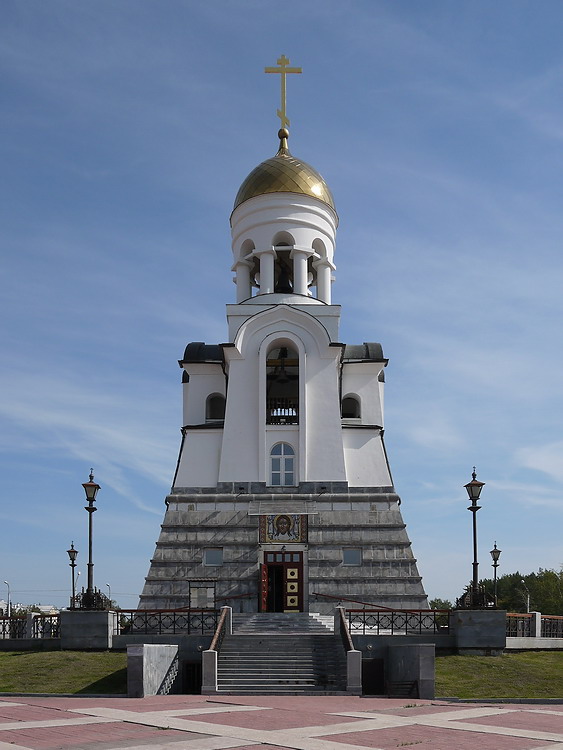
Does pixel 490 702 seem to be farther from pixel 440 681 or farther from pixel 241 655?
pixel 241 655

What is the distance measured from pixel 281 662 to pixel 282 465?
11057mm

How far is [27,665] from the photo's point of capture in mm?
21812

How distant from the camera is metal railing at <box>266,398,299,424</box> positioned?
109 feet

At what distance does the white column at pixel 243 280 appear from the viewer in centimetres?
3562

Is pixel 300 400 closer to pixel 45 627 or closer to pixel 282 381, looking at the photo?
pixel 282 381

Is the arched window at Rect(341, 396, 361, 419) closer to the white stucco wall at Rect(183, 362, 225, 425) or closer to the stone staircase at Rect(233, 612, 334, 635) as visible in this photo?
the white stucco wall at Rect(183, 362, 225, 425)

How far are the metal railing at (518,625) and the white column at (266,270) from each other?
50.5ft

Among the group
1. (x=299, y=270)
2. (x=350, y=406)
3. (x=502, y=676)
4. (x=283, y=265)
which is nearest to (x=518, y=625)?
(x=502, y=676)

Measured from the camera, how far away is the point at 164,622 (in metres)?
27.1

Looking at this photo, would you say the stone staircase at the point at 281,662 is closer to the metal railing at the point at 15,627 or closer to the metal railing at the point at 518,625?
the metal railing at the point at 518,625

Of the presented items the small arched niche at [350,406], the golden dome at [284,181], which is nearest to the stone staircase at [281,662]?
the small arched niche at [350,406]

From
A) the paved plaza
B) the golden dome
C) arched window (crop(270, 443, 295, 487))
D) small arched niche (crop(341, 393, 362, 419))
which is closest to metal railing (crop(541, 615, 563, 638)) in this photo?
arched window (crop(270, 443, 295, 487))

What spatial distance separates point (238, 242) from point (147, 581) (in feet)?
47.9

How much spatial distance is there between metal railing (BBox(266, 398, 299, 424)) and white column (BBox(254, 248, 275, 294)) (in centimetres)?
450
